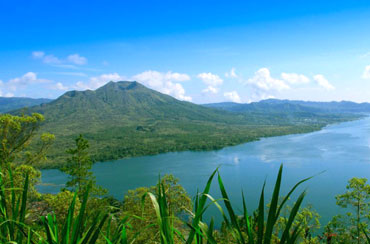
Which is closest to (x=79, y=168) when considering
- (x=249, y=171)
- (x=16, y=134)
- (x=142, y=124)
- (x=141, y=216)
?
(x=16, y=134)

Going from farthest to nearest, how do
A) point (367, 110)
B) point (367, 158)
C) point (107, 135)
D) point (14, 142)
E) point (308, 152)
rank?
point (367, 110) < point (107, 135) < point (308, 152) < point (367, 158) < point (14, 142)

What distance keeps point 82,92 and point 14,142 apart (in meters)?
148

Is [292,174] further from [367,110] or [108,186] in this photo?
[367,110]

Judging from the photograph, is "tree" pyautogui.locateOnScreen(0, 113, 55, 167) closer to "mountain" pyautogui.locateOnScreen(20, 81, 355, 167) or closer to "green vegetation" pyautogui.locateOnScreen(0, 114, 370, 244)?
"green vegetation" pyautogui.locateOnScreen(0, 114, 370, 244)

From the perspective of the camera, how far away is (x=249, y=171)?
3123 centimetres

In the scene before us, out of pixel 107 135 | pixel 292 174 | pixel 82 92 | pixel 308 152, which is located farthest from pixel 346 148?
pixel 82 92

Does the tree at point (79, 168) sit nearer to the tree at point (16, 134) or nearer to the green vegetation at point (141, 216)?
the green vegetation at point (141, 216)

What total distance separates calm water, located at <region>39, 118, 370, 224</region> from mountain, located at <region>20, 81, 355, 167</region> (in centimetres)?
842

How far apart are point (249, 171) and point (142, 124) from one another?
70.3m

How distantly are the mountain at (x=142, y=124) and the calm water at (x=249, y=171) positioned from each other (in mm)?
8419

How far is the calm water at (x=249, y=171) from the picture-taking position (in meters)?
22.7

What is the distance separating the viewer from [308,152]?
40844mm

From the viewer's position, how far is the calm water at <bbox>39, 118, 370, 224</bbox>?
22.7m

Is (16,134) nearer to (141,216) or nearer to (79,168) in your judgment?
(79,168)
